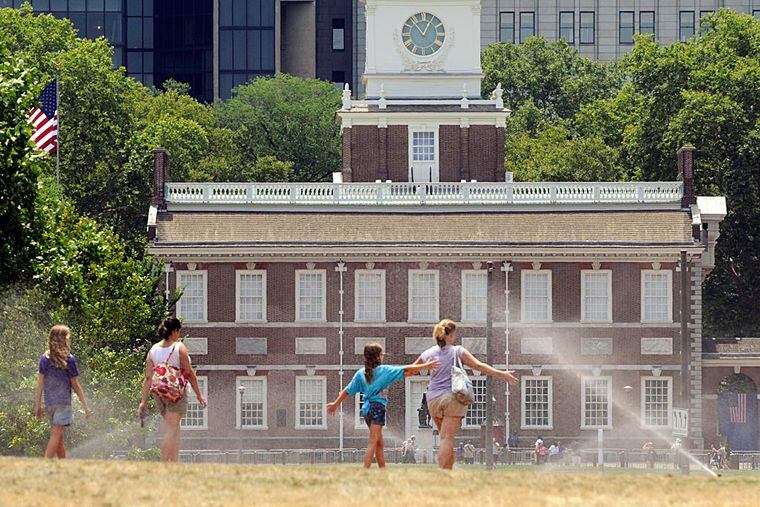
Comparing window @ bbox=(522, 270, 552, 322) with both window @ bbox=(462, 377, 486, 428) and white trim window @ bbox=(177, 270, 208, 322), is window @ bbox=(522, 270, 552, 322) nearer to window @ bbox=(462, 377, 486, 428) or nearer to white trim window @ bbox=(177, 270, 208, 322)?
window @ bbox=(462, 377, 486, 428)

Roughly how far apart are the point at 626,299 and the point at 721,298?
1519 cm

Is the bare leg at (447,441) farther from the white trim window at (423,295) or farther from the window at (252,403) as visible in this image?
the white trim window at (423,295)

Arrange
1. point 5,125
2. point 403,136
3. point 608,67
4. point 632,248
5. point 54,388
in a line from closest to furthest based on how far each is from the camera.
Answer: point 54,388
point 5,125
point 632,248
point 403,136
point 608,67

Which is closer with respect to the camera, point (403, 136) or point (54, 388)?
point (54, 388)

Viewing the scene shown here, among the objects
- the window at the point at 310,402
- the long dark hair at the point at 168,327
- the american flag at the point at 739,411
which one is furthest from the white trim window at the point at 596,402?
the long dark hair at the point at 168,327

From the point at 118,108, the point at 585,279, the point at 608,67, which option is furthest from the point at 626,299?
the point at 608,67

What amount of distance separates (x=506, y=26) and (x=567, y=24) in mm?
4387

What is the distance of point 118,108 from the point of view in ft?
315

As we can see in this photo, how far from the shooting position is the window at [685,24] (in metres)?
169

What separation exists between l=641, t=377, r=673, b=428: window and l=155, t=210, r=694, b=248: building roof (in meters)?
4.65

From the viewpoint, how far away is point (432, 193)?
263ft

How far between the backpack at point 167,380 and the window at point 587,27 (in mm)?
138873

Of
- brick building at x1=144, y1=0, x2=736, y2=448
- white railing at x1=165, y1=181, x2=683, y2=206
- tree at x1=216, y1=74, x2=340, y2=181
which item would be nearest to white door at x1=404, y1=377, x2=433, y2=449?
brick building at x1=144, y1=0, x2=736, y2=448

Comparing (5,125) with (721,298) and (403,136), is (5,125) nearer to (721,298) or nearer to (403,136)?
(403,136)
